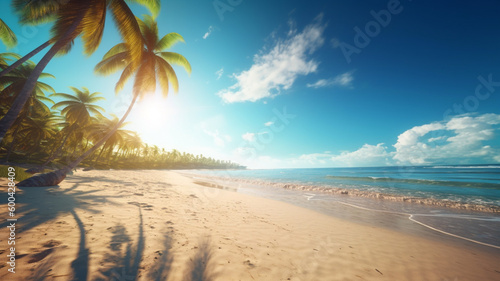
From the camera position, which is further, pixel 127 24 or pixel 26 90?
pixel 127 24

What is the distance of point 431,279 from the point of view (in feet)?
10.3

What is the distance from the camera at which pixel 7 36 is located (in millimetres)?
9938

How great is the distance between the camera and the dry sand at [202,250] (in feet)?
7.79

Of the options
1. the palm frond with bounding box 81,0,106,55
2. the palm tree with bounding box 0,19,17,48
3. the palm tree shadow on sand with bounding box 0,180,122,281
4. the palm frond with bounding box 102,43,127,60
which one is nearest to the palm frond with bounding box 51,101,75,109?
the palm tree with bounding box 0,19,17,48

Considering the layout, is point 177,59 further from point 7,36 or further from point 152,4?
point 7,36

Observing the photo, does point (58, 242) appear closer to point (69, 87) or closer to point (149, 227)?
point (149, 227)

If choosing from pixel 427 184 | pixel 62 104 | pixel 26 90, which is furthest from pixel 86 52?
pixel 427 184

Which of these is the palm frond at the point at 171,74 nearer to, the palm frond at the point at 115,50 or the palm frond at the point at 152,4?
the palm frond at the point at 115,50

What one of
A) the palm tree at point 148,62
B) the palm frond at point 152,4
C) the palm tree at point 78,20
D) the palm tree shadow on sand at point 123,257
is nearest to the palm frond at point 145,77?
the palm tree at point 148,62

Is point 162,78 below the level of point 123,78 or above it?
above

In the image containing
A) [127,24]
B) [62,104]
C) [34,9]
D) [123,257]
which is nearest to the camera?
[123,257]

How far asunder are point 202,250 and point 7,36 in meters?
17.9

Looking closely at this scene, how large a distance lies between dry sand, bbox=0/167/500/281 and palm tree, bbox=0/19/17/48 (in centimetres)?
1211

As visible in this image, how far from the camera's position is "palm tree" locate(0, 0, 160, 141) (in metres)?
6.82
